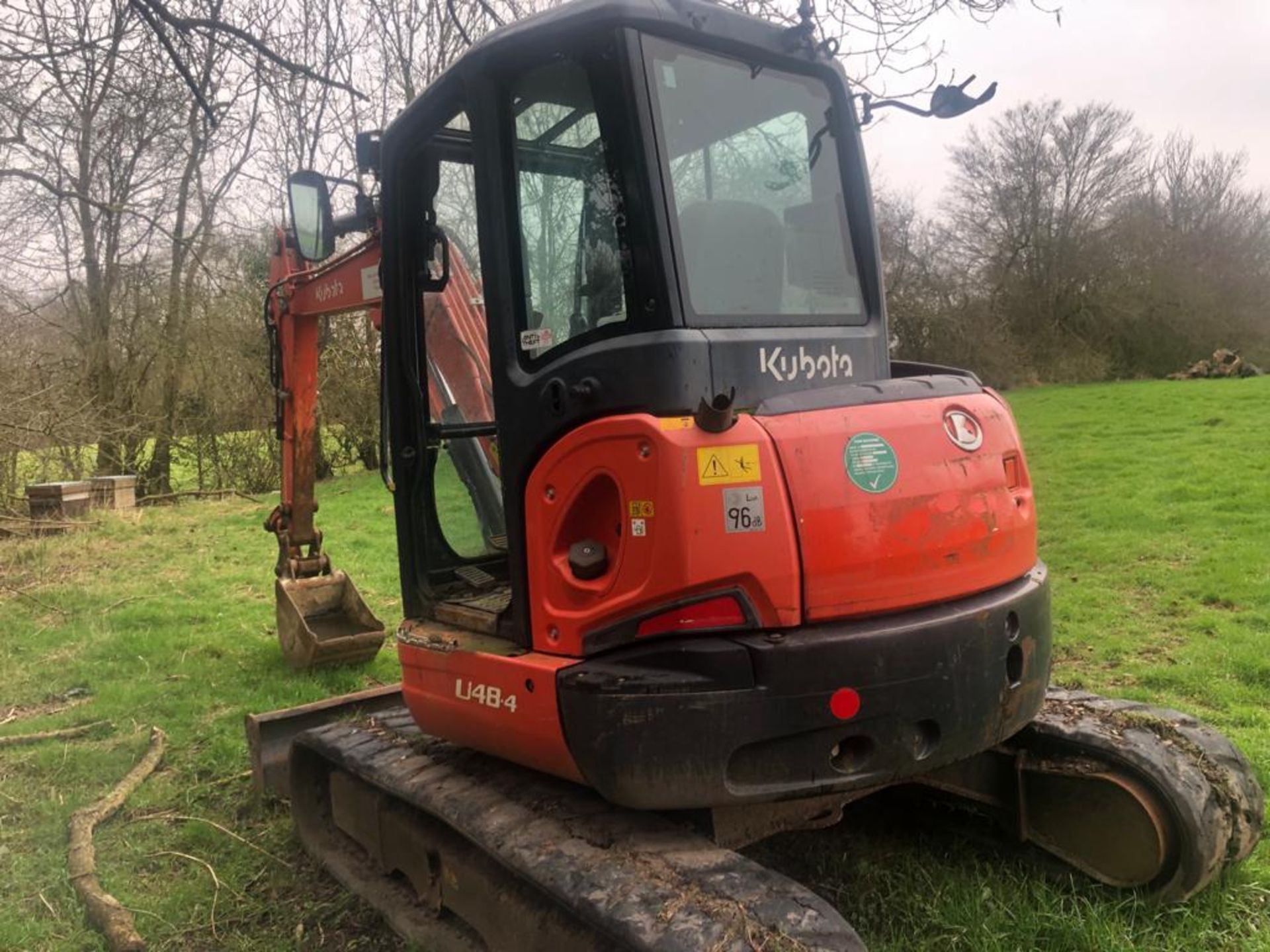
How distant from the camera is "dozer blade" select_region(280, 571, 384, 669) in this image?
6.04 metres

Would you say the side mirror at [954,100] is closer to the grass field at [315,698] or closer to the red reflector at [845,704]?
the red reflector at [845,704]

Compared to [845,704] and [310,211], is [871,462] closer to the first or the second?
[845,704]

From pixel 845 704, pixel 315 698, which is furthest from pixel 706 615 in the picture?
pixel 315 698

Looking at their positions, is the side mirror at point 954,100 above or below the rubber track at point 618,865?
above

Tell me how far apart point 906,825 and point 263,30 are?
16.4 feet

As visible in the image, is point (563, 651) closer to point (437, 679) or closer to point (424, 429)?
point (437, 679)

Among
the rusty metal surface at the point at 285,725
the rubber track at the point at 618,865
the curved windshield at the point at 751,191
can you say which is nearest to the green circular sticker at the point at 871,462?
the curved windshield at the point at 751,191

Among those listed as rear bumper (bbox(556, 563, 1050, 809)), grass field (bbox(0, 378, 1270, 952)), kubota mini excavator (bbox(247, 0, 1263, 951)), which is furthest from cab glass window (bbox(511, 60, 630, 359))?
grass field (bbox(0, 378, 1270, 952))

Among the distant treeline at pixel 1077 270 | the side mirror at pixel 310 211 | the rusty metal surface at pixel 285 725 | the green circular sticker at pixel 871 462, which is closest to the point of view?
the green circular sticker at pixel 871 462

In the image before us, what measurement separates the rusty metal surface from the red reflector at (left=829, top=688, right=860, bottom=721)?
277 cm

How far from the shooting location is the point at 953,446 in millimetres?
2664

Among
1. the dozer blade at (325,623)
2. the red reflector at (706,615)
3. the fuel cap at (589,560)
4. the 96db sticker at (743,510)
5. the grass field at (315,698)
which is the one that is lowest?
the grass field at (315,698)

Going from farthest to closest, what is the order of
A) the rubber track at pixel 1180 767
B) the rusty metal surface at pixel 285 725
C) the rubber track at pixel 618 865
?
the rusty metal surface at pixel 285 725
the rubber track at pixel 1180 767
the rubber track at pixel 618 865

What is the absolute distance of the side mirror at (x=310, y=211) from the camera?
4.14 m
